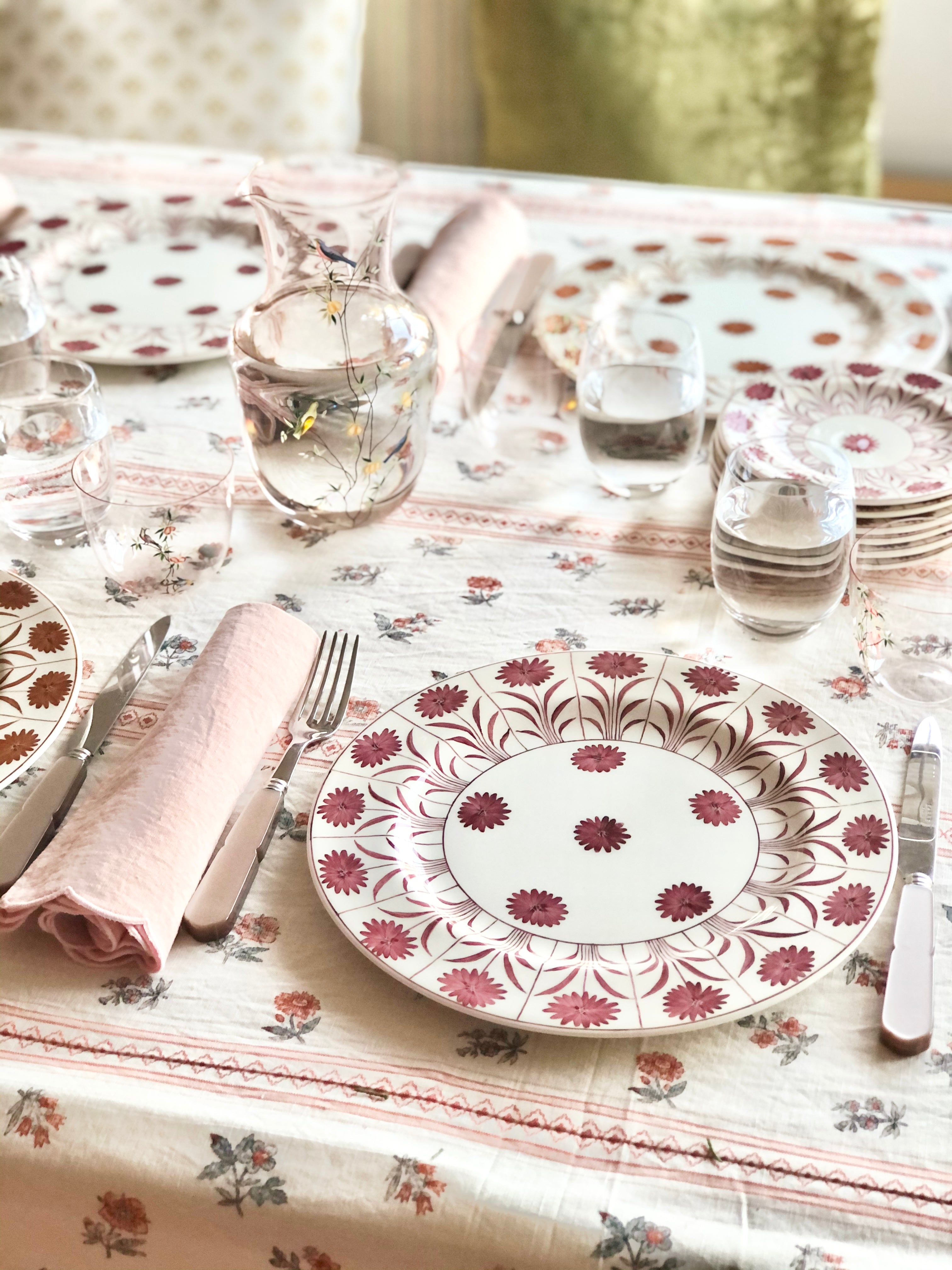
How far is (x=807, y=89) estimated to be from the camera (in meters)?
2.08

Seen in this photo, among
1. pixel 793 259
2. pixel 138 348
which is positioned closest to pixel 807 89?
pixel 793 259

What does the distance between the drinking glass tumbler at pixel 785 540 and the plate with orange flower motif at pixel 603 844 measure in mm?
76

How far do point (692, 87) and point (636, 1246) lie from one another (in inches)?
78.7

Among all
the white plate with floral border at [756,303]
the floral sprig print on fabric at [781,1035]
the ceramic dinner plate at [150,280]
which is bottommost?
the floral sprig print on fabric at [781,1035]

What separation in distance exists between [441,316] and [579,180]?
0.51m

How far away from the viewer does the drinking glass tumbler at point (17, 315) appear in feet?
3.39

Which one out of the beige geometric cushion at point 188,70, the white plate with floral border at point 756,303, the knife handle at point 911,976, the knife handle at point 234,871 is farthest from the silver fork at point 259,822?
the beige geometric cushion at point 188,70

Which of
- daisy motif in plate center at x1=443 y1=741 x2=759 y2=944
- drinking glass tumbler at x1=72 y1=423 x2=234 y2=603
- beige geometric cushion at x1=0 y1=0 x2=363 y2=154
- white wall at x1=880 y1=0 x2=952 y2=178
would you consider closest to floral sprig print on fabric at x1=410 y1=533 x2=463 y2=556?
drinking glass tumbler at x1=72 y1=423 x2=234 y2=603

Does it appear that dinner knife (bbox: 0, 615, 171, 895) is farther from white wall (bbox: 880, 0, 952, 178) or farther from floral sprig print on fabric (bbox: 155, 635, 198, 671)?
white wall (bbox: 880, 0, 952, 178)

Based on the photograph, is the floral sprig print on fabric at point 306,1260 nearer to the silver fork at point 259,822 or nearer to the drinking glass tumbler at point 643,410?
the silver fork at point 259,822

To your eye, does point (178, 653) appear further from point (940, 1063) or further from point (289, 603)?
point (940, 1063)

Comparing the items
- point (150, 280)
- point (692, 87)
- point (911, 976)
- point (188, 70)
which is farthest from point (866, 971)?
point (188, 70)

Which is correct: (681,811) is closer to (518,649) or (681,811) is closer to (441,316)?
(518,649)

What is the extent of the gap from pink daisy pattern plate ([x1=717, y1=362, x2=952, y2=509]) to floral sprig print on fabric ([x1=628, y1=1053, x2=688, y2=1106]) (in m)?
0.44
